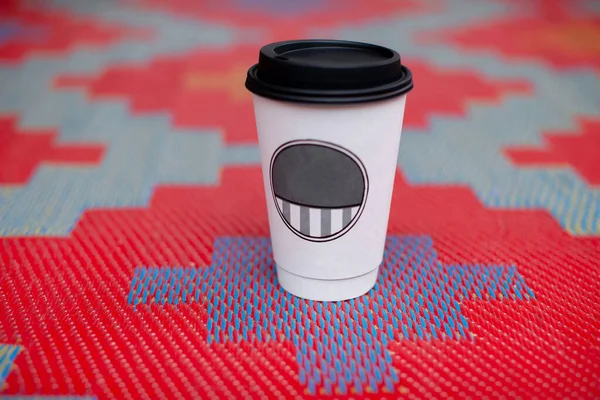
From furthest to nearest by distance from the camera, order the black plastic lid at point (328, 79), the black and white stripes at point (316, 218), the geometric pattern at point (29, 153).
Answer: the geometric pattern at point (29, 153)
the black and white stripes at point (316, 218)
the black plastic lid at point (328, 79)

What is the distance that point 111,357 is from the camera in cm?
108

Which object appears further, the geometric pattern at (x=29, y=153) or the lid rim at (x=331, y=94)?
the geometric pattern at (x=29, y=153)

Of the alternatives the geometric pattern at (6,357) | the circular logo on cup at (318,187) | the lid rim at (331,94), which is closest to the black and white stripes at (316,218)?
the circular logo on cup at (318,187)

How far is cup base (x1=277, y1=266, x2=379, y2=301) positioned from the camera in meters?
1.24

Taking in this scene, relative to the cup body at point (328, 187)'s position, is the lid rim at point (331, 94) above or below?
above

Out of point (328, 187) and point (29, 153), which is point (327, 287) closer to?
point (328, 187)

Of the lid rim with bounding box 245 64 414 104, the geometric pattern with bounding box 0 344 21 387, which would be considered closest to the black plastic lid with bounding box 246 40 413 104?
the lid rim with bounding box 245 64 414 104

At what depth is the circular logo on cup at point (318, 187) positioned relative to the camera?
110 cm

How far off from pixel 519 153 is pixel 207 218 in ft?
3.86

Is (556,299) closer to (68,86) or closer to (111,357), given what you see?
(111,357)

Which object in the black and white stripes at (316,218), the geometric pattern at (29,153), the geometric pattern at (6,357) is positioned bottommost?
the geometric pattern at (29,153)

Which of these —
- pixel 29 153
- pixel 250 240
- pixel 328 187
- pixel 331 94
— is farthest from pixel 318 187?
pixel 29 153

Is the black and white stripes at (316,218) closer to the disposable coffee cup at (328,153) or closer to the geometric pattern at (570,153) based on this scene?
the disposable coffee cup at (328,153)

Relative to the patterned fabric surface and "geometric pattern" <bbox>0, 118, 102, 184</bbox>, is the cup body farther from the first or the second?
"geometric pattern" <bbox>0, 118, 102, 184</bbox>
